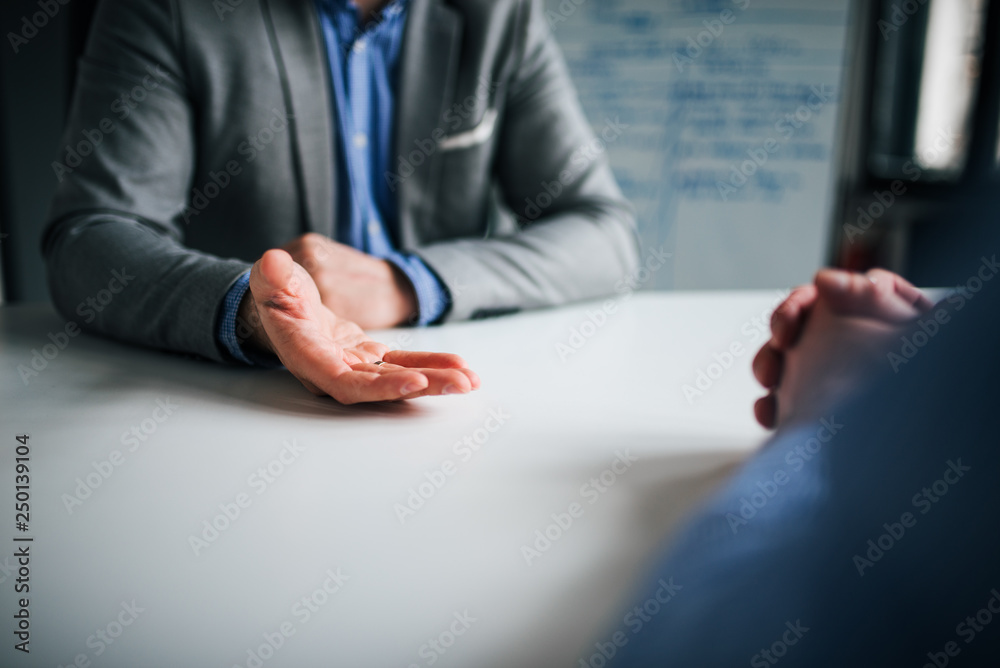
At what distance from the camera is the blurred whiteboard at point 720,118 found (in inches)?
84.2

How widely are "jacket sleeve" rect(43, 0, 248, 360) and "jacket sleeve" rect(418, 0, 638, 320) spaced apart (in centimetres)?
28

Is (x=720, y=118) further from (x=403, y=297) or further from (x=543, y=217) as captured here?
(x=403, y=297)

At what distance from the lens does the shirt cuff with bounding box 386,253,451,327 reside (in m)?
0.77

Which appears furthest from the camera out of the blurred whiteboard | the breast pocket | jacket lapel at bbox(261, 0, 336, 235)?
the blurred whiteboard

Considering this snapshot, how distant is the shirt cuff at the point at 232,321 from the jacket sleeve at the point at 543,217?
0.23 metres

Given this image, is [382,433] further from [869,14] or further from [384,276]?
[869,14]

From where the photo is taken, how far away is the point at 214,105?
954mm

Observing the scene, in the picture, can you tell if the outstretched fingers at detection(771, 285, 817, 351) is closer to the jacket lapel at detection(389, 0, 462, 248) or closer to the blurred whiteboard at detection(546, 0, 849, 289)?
the jacket lapel at detection(389, 0, 462, 248)

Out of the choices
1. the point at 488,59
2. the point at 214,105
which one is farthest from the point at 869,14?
the point at 214,105

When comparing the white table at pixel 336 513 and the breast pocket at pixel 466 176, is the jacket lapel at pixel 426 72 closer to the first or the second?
the breast pocket at pixel 466 176

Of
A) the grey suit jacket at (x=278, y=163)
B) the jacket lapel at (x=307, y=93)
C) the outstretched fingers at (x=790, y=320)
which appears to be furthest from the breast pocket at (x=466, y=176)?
the outstretched fingers at (x=790, y=320)

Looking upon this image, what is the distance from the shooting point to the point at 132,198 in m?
0.85

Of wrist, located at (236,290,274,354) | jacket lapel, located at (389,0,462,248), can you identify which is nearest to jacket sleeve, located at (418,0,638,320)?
jacket lapel, located at (389,0,462,248)

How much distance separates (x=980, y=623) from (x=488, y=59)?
979 millimetres
